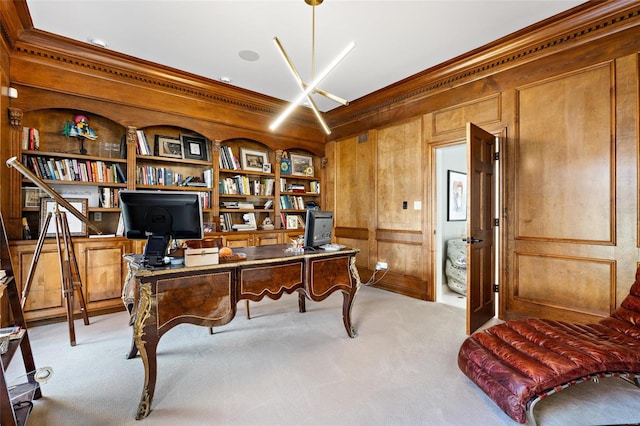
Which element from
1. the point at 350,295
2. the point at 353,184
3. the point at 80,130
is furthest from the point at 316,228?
the point at 80,130

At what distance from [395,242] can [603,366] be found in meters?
2.67

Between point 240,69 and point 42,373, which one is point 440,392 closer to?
point 42,373

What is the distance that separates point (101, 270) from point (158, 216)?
187 cm

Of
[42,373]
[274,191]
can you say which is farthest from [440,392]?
[274,191]

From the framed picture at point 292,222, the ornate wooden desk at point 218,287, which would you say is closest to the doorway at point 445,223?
the ornate wooden desk at point 218,287

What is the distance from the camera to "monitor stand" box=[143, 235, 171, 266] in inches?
74.3

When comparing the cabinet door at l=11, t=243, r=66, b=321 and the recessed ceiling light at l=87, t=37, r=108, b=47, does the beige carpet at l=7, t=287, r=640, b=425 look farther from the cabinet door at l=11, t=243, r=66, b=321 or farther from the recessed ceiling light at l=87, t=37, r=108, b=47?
the recessed ceiling light at l=87, t=37, r=108, b=47

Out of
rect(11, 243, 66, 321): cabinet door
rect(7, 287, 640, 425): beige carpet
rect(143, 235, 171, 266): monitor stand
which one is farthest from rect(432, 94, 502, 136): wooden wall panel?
rect(11, 243, 66, 321): cabinet door

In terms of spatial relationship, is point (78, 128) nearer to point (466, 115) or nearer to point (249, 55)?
point (249, 55)

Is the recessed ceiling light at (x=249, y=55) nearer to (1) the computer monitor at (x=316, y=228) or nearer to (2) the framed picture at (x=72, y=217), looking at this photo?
(1) the computer monitor at (x=316, y=228)

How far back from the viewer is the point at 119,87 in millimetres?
3340

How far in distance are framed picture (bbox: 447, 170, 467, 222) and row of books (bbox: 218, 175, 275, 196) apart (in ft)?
9.20

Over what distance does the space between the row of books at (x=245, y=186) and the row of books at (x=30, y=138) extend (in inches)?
77.9

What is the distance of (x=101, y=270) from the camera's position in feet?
10.4
